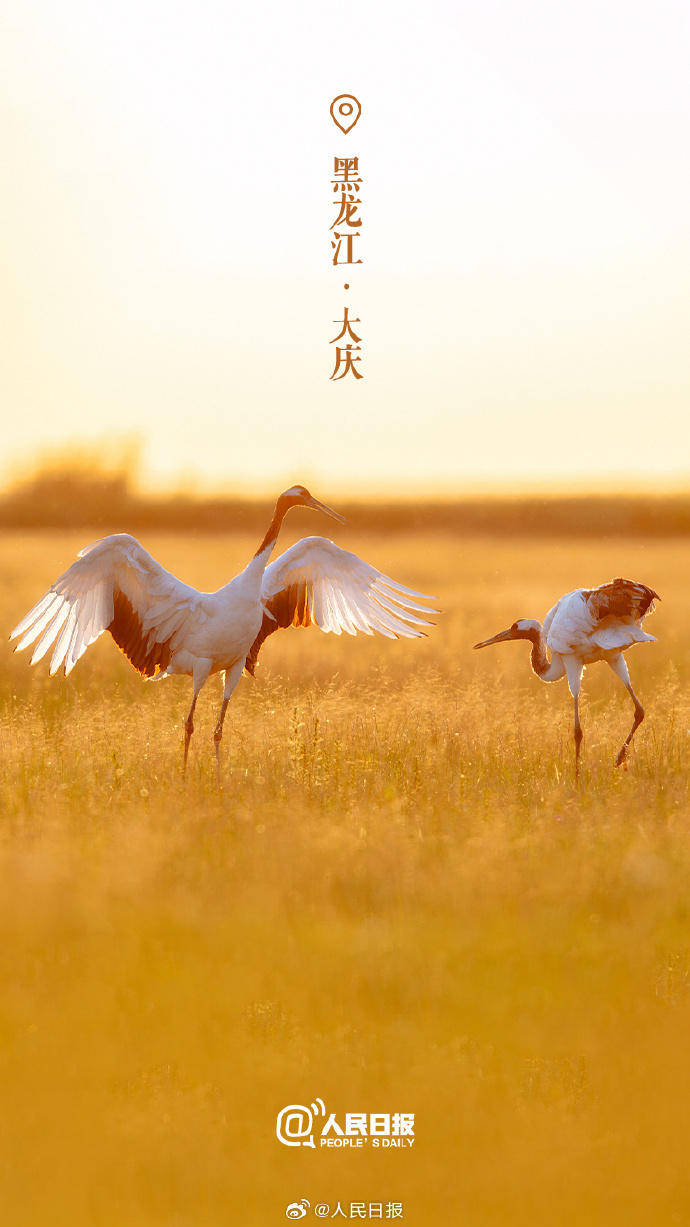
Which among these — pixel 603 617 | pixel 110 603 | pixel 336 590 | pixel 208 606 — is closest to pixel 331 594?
pixel 336 590

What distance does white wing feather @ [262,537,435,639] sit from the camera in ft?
32.8

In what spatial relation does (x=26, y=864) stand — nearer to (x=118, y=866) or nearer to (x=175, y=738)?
(x=118, y=866)

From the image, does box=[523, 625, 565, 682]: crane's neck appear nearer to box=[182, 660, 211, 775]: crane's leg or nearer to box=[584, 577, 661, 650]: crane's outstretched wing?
box=[584, 577, 661, 650]: crane's outstretched wing

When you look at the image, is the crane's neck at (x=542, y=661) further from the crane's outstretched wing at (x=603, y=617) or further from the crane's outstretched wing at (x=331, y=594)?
the crane's outstretched wing at (x=331, y=594)

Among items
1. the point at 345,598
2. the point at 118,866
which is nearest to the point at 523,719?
the point at 345,598

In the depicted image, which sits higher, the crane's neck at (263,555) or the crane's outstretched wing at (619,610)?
the crane's neck at (263,555)

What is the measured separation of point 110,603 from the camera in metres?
9.45

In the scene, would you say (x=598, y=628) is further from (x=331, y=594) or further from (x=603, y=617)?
(x=331, y=594)

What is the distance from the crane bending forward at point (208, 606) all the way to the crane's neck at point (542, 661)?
1.65 metres

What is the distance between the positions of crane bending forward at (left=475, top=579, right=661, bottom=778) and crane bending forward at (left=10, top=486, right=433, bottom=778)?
128 centimetres

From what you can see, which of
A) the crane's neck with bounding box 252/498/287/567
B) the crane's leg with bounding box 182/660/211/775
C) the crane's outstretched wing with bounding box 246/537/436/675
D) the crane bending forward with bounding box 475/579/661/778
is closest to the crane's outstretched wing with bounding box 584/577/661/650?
the crane bending forward with bounding box 475/579/661/778

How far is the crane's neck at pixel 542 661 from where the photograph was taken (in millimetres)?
11031

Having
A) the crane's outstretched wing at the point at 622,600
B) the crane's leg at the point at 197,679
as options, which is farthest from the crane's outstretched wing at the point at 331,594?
the crane's outstretched wing at the point at 622,600

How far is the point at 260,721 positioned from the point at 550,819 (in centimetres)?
369
